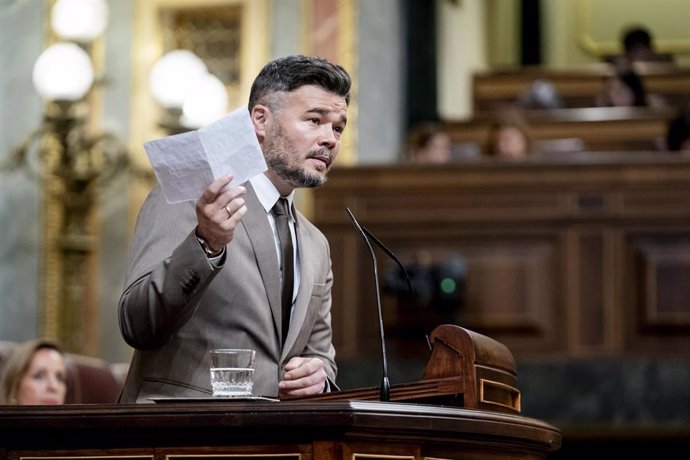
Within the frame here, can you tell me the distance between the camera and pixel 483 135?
428 inches

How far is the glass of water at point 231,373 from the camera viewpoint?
2.92m

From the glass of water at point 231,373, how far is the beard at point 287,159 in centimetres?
56

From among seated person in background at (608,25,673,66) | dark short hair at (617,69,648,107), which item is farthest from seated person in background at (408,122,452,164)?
seated person in background at (608,25,673,66)

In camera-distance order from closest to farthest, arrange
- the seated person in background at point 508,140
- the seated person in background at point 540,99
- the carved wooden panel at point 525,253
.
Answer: the carved wooden panel at point 525,253 → the seated person in background at point 508,140 → the seated person in background at point 540,99

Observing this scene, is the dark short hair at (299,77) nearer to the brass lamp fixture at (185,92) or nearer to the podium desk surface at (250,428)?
→ the podium desk surface at (250,428)

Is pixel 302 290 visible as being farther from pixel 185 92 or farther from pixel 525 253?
pixel 185 92

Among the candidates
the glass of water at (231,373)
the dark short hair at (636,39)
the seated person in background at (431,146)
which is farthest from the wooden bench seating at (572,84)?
the glass of water at (231,373)

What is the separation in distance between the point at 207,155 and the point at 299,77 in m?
0.55

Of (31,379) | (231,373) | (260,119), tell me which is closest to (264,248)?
(260,119)

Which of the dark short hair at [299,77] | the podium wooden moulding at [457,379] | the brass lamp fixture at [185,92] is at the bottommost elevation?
the podium wooden moulding at [457,379]

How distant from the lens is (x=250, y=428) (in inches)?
106

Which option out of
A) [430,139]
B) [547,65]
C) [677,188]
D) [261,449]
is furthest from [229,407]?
[547,65]

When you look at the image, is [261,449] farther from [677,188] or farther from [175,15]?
[175,15]

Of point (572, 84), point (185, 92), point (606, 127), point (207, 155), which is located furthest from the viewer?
point (572, 84)
